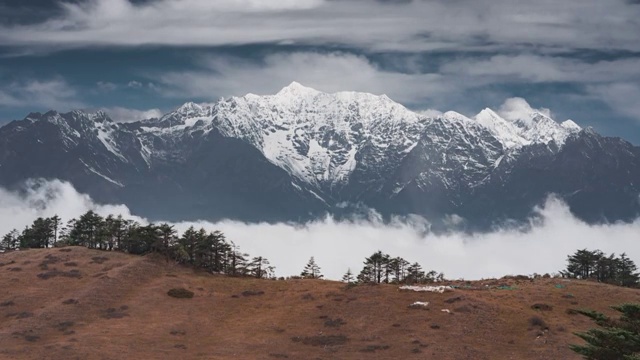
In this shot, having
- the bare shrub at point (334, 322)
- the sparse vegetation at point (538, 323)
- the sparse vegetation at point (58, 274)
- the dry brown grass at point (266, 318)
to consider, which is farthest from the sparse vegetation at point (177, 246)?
the sparse vegetation at point (538, 323)

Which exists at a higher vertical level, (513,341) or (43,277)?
(43,277)

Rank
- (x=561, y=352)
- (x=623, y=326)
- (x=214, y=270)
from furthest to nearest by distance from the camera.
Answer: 1. (x=214, y=270)
2. (x=561, y=352)
3. (x=623, y=326)

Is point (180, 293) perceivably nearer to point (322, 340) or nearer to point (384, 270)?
point (322, 340)

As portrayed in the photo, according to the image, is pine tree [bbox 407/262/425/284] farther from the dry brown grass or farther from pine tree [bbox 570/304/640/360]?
pine tree [bbox 570/304/640/360]

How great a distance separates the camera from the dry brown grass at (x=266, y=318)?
106688 millimetres

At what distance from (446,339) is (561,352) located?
1791 centimetres

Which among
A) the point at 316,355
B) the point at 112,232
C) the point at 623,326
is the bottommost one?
the point at 316,355

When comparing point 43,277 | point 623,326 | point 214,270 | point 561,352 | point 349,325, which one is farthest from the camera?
point 214,270

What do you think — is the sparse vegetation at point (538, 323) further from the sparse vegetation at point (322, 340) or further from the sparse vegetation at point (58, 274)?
the sparse vegetation at point (58, 274)

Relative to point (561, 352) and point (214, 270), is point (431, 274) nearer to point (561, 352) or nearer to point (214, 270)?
point (214, 270)

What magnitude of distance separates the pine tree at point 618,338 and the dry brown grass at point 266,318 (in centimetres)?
4485

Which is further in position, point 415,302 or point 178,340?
point 415,302

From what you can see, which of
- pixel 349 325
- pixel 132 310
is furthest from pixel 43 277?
pixel 349 325

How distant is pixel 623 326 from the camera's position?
58.3 m
